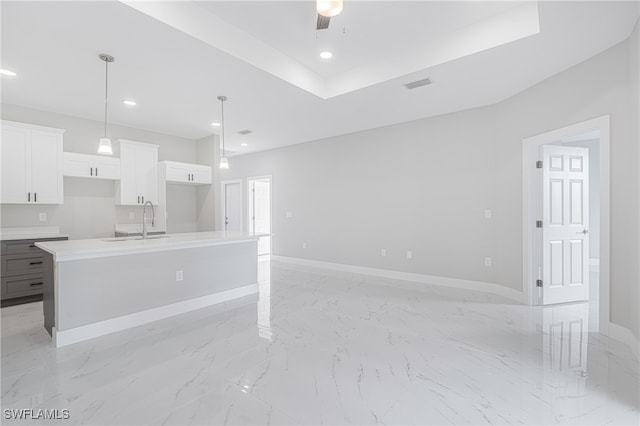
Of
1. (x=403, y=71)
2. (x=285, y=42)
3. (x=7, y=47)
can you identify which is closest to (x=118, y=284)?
(x=7, y=47)

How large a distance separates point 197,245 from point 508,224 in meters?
4.16

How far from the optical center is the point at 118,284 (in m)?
3.10

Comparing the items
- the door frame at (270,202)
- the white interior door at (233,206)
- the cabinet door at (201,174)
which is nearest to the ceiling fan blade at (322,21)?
the cabinet door at (201,174)

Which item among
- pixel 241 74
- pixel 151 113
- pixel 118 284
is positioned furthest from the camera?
pixel 151 113

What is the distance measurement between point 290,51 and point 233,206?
569cm

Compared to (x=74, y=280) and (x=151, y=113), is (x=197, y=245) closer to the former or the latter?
(x=74, y=280)

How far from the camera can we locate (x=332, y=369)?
2.33 m

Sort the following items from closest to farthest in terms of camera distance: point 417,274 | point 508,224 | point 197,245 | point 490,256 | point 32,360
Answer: point 32,360 < point 197,245 < point 508,224 < point 490,256 < point 417,274

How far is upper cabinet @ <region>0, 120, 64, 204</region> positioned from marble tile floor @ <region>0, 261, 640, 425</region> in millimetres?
1590

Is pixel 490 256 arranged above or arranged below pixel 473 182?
below

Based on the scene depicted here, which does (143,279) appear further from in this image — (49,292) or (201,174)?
(201,174)

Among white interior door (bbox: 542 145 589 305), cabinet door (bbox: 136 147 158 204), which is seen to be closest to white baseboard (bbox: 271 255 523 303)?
white interior door (bbox: 542 145 589 305)

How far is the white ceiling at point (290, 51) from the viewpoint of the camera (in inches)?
99.2

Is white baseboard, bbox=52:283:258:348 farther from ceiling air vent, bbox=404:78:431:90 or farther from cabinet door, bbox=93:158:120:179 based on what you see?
ceiling air vent, bbox=404:78:431:90
